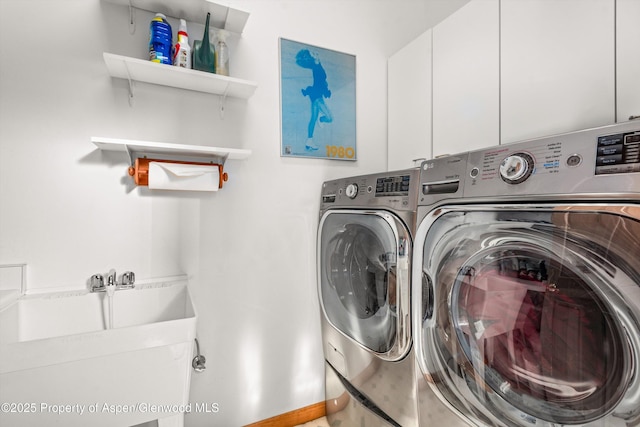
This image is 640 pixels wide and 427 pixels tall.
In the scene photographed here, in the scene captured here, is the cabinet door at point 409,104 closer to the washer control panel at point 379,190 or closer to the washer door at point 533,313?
the washer control panel at point 379,190

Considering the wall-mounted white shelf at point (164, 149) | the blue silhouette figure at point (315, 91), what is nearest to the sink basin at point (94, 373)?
the wall-mounted white shelf at point (164, 149)

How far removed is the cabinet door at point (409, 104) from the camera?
173cm

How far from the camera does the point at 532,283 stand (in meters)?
0.82

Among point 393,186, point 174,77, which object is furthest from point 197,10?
point 393,186

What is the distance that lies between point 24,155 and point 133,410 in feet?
3.83

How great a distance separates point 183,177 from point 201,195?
0.19 metres

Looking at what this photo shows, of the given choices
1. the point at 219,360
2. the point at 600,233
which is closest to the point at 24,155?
the point at 219,360

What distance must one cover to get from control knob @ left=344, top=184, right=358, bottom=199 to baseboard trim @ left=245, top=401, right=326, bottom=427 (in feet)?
4.44

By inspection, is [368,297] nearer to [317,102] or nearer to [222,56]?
[317,102]

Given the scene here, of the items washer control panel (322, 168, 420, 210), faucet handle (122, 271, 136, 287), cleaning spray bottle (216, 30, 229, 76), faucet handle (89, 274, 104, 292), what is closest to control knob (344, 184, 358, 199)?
washer control panel (322, 168, 420, 210)

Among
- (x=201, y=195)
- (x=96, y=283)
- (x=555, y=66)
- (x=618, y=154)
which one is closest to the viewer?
(x=618, y=154)

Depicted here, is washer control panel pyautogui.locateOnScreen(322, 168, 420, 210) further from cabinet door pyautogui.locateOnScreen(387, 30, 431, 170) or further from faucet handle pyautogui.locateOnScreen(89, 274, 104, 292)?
faucet handle pyautogui.locateOnScreen(89, 274, 104, 292)

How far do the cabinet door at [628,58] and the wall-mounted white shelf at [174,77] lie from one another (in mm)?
1411

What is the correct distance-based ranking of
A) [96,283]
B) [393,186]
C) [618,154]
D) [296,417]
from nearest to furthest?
[618,154] → [393,186] → [96,283] → [296,417]
